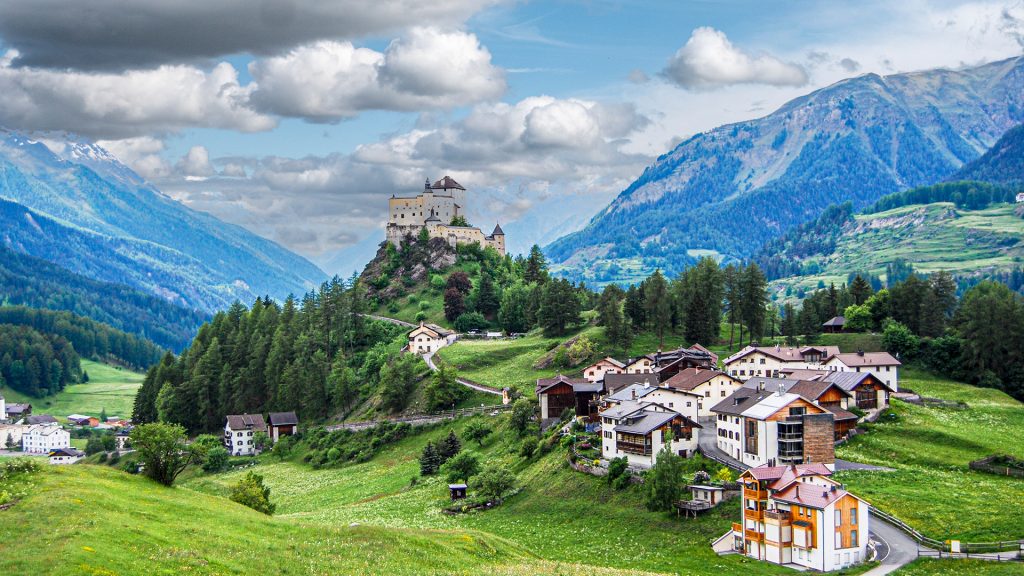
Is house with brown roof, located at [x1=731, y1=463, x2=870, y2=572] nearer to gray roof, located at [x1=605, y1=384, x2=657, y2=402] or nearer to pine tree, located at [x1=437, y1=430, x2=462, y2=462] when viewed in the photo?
gray roof, located at [x1=605, y1=384, x2=657, y2=402]

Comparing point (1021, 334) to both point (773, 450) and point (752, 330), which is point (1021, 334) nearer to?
point (752, 330)

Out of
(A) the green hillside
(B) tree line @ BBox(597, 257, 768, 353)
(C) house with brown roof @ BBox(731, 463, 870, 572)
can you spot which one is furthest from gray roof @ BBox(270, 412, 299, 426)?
(C) house with brown roof @ BBox(731, 463, 870, 572)

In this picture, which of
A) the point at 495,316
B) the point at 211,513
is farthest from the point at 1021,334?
the point at 211,513

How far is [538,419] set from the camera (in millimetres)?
114625

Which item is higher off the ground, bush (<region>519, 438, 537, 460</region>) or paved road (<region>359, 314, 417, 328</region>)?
paved road (<region>359, 314, 417, 328</region>)

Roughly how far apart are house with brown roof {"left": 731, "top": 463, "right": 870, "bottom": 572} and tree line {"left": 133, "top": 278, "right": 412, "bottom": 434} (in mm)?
96979

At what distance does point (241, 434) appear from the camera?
509 feet

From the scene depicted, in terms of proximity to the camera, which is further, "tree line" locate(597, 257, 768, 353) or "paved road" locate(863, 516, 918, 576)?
"tree line" locate(597, 257, 768, 353)

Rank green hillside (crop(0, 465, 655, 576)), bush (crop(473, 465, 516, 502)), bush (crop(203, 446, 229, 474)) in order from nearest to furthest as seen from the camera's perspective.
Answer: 1. green hillside (crop(0, 465, 655, 576))
2. bush (crop(473, 465, 516, 502))
3. bush (crop(203, 446, 229, 474))

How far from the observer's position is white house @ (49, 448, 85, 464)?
18251cm

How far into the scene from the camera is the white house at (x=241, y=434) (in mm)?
154125

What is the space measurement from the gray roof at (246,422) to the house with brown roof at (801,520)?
107589 mm

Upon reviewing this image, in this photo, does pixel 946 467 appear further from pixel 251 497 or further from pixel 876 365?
pixel 251 497

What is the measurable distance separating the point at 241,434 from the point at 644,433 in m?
92.1
